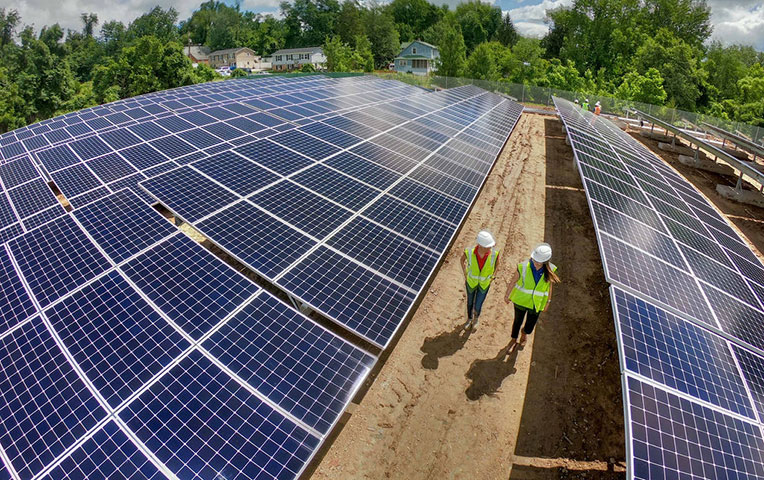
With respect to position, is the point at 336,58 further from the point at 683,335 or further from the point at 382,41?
the point at 683,335

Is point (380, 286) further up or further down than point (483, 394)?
further up

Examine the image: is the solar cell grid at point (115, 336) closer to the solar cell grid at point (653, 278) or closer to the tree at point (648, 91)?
the solar cell grid at point (653, 278)

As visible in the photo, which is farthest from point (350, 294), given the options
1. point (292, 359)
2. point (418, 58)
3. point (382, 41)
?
point (382, 41)

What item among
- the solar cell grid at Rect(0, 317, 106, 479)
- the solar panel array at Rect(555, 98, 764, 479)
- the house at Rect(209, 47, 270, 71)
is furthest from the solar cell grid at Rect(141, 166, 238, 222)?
the house at Rect(209, 47, 270, 71)

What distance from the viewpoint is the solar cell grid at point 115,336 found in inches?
224

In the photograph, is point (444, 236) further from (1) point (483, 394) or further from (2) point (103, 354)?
(2) point (103, 354)

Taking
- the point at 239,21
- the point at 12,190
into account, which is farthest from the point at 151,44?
the point at 239,21

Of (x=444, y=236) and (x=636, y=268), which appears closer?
(x=636, y=268)

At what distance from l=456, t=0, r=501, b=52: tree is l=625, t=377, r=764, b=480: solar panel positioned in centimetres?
11852

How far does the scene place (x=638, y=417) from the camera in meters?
5.45

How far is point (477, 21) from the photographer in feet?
365

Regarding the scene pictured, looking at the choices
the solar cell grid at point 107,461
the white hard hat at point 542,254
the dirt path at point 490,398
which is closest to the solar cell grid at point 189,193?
the solar cell grid at point 107,461

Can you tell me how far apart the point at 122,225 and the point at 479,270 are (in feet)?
29.4

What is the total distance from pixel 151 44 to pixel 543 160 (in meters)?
50.3
